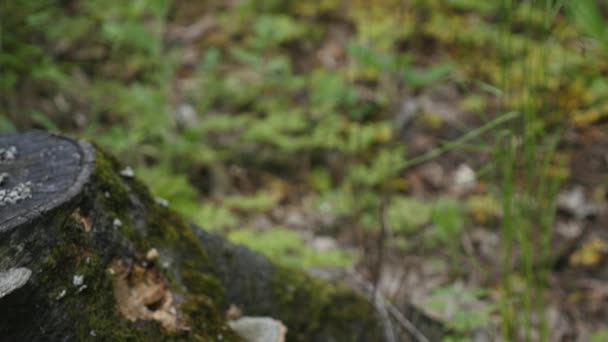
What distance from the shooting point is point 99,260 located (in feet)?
4.25

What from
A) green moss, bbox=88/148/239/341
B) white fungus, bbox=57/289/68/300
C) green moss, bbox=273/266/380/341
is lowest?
green moss, bbox=273/266/380/341

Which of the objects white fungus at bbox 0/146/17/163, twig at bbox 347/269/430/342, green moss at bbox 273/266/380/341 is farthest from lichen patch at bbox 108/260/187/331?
twig at bbox 347/269/430/342

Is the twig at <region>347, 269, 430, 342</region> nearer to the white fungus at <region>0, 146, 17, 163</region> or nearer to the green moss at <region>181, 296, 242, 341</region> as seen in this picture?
the green moss at <region>181, 296, 242, 341</region>

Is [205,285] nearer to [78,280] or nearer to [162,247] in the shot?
[162,247]

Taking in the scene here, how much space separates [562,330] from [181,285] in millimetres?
2645

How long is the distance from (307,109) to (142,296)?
143 inches

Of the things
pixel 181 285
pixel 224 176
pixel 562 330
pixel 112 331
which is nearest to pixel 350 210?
pixel 224 176

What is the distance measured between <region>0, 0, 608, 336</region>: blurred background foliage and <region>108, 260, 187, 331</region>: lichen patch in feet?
3.81

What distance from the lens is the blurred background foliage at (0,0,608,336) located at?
3.44 m

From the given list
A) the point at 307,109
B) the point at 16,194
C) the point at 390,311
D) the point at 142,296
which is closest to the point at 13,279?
the point at 16,194

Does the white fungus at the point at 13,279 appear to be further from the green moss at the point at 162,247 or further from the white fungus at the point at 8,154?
the white fungus at the point at 8,154

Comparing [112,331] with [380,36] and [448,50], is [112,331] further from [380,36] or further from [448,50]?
[448,50]

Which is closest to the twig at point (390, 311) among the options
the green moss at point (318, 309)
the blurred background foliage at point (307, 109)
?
the green moss at point (318, 309)

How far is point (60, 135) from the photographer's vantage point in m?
1.52
